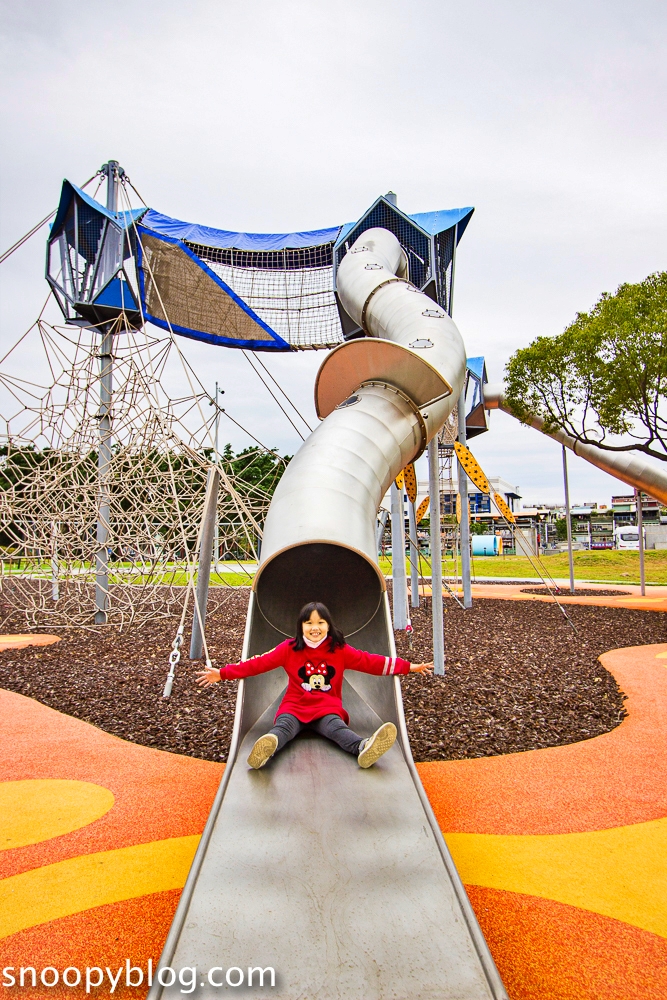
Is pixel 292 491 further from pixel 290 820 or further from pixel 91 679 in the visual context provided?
pixel 91 679

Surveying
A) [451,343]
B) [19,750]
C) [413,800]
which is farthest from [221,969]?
[451,343]

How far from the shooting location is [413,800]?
3.30 m

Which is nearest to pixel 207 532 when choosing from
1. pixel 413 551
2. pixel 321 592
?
pixel 321 592

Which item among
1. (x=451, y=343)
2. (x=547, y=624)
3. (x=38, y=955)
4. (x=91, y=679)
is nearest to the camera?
(x=38, y=955)

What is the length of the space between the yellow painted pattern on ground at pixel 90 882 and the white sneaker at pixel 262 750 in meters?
0.65

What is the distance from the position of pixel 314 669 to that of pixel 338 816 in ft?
3.89

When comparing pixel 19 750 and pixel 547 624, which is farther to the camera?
pixel 547 624

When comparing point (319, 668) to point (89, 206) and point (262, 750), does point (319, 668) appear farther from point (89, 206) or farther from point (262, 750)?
point (89, 206)

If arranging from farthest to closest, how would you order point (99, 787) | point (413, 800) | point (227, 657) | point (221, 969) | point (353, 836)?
1. point (227, 657)
2. point (99, 787)
3. point (413, 800)
4. point (353, 836)
5. point (221, 969)

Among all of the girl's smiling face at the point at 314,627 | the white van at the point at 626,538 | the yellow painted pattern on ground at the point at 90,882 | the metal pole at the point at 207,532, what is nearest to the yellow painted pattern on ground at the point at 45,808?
the yellow painted pattern on ground at the point at 90,882

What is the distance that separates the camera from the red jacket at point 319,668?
13.6 feet

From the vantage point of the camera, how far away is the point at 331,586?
569 centimetres

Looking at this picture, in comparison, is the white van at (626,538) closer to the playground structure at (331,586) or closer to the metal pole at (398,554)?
the metal pole at (398,554)

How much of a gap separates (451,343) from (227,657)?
5.48 meters
